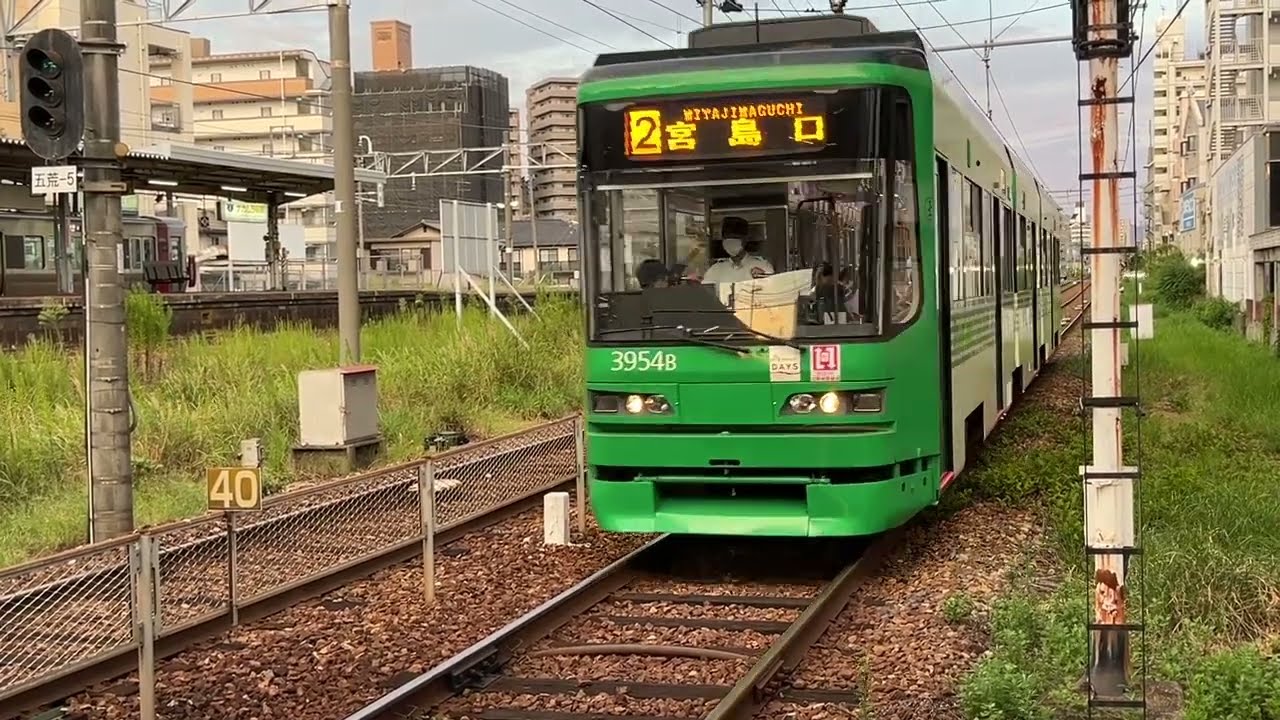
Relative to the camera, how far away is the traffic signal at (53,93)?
854 centimetres

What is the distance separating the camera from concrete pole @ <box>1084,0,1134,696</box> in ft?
16.7

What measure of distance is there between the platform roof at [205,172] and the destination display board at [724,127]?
16839 mm

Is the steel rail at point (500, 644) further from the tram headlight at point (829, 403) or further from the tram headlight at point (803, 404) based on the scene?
the tram headlight at point (829, 403)

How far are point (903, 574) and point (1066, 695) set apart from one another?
10.4ft

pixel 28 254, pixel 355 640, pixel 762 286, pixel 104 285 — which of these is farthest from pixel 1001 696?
pixel 28 254

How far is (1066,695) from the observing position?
5.31m

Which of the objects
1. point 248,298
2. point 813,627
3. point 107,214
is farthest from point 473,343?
point 813,627

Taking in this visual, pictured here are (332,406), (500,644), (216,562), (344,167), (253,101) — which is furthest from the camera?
(253,101)

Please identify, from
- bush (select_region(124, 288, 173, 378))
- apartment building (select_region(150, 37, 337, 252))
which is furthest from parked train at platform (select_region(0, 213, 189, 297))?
apartment building (select_region(150, 37, 337, 252))

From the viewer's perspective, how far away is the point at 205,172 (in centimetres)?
2639

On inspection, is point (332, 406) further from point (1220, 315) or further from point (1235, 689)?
point (1220, 315)

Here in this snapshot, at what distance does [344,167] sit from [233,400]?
2.91 meters

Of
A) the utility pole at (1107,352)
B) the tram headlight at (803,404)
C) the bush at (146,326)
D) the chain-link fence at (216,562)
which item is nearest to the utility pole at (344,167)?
the bush at (146,326)

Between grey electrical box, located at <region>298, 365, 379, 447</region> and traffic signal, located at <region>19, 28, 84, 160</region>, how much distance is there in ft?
13.9
